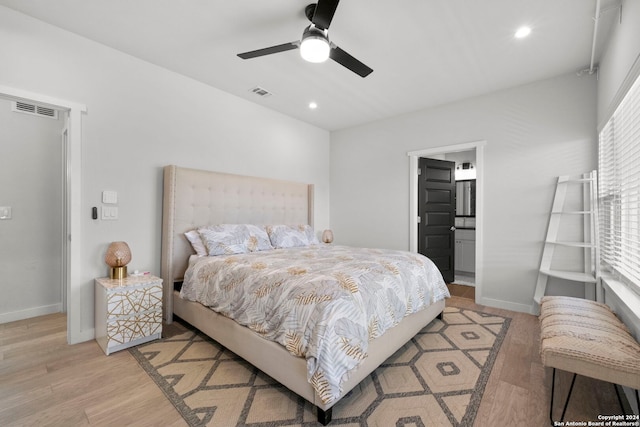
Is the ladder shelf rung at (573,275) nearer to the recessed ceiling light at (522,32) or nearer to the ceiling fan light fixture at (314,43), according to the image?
the recessed ceiling light at (522,32)

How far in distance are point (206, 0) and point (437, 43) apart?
6.44ft

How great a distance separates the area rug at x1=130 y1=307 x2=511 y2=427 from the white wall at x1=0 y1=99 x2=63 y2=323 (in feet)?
5.72

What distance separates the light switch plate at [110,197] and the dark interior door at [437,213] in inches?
151

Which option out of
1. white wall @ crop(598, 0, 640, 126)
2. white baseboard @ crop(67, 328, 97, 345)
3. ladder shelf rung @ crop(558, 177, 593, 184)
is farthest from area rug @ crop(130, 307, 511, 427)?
white wall @ crop(598, 0, 640, 126)

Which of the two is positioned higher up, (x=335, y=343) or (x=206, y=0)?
(x=206, y=0)

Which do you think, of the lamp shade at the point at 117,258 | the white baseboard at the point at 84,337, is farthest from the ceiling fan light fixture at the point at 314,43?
the white baseboard at the point at 84,337

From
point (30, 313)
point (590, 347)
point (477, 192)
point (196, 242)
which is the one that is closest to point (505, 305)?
point (477, 192)

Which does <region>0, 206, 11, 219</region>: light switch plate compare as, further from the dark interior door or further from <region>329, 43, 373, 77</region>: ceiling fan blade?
the dark interior door

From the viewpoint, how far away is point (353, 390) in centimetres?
191

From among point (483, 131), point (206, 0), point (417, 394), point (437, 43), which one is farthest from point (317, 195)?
point (417, 394)

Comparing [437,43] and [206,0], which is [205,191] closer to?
[206,0]

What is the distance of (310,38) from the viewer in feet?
6.61

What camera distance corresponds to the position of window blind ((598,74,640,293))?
196 centimetres

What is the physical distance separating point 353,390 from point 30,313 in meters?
3.56
